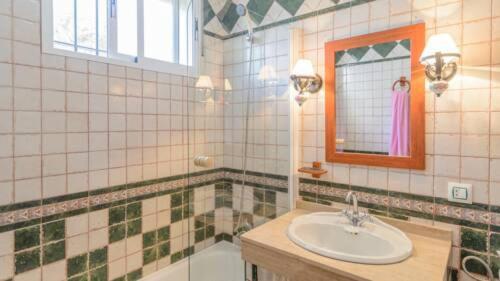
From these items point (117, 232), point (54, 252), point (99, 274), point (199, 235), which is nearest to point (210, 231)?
point (199, 235)

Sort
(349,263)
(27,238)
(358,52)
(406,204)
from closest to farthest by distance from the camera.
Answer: (349,263), (27,238), (406,204), (358,52)

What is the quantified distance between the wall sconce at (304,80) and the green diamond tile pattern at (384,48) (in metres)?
0.36

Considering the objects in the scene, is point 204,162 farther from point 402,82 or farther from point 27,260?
point 402,82

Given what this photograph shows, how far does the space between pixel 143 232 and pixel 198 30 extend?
4.69ft

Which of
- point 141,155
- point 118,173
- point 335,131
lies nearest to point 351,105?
point 335,131

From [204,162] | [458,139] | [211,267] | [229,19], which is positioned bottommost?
[211,267]

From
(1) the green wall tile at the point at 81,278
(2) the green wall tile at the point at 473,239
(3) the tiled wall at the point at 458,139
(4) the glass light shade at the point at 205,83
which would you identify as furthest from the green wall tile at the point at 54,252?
(2) the green wall tile at the point at 473,239

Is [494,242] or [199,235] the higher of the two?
[494,242]

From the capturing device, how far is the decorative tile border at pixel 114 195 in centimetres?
133

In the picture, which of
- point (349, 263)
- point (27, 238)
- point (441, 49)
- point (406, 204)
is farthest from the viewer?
point (406, 204)

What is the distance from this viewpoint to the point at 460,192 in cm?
130

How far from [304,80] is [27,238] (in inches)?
67.5

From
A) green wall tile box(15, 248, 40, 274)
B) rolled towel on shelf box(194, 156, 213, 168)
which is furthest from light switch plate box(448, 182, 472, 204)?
green wall tile box(15, 248, 40, 274)

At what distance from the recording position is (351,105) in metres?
1.63
